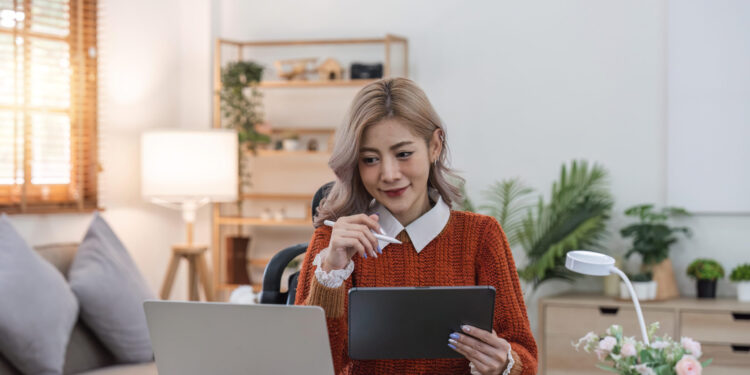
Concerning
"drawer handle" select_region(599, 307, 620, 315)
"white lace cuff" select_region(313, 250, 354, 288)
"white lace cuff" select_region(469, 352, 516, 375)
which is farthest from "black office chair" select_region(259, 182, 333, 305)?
"drawer handle" select_region(599, 307, 620, 315)

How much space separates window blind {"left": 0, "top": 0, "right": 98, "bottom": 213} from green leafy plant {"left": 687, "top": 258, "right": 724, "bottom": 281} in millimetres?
3028

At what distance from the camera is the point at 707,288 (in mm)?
4172

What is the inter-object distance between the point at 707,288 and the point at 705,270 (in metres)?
0.10

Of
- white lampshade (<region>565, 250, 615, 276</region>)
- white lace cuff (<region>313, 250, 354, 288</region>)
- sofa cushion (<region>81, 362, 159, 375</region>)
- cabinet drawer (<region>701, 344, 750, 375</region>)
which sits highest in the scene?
white lampshade (<region>565, 250, 615, 276</region>)

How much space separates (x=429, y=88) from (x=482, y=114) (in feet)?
1.11

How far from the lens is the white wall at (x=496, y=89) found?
4.46 meters

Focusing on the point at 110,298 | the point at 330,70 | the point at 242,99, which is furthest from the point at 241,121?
the point at 110,298

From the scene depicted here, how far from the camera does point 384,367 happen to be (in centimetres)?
184

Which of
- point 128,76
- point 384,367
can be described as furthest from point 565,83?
point 384,367

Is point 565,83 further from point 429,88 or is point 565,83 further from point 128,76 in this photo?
point 128,76

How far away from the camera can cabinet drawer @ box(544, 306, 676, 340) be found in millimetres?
4012

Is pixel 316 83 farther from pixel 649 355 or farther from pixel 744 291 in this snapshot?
pixel 649 355

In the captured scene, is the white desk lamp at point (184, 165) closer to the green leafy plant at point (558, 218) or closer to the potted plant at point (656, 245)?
the green leafy plant at point (558, 218)

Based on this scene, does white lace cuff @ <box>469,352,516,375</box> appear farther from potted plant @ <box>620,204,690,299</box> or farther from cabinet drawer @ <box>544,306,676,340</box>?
potted plant @ <box>620,204,690,299</box>
